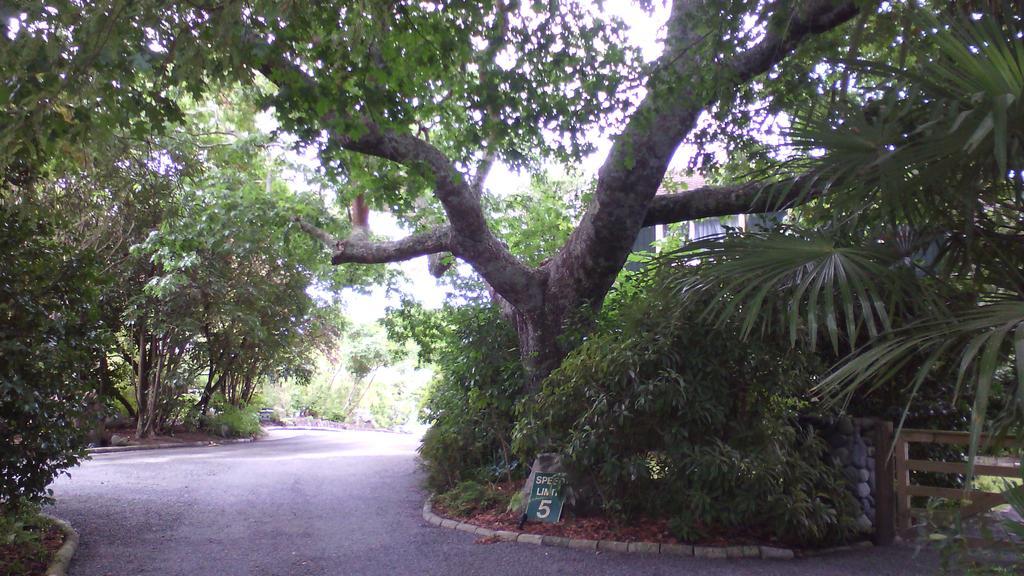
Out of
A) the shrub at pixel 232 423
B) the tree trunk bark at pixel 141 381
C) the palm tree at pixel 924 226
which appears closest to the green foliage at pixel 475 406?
the palm tree at pixel 924 226

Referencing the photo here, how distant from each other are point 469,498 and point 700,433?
3.18 meters

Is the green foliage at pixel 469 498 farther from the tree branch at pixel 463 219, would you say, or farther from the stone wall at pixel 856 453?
the stone wall at pixel 856 453

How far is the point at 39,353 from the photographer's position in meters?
5.88

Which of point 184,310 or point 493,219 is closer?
point 493,219

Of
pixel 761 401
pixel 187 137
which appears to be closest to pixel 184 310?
pixel 187 137

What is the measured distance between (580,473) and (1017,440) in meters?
4.16

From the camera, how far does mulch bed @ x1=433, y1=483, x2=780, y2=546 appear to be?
6.72 metres

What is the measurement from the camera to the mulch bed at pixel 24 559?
17.5 feet

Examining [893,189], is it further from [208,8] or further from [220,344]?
[220,344]

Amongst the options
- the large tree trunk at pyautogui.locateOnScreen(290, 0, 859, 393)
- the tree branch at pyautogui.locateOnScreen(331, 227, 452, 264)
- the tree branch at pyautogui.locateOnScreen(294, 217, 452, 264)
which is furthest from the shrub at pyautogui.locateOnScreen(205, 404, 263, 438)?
the large tree trunk at pyautogui.locateOnScreen(290, 0, 859, 393)

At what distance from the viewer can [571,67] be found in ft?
24.6

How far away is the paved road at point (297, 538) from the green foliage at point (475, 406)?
74cm

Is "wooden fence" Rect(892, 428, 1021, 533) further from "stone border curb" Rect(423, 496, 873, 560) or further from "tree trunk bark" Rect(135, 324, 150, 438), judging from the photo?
"tree trunk bark" Rect(135, 324, 150, 438)

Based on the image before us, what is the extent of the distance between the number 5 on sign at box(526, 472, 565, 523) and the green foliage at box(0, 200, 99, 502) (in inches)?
165
